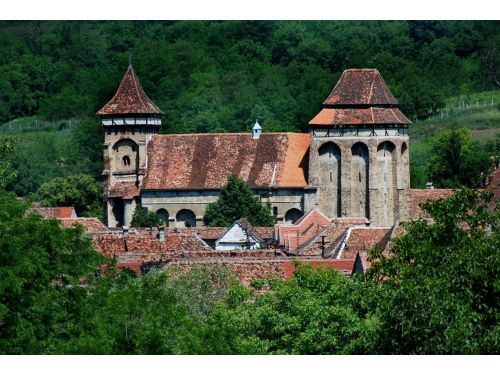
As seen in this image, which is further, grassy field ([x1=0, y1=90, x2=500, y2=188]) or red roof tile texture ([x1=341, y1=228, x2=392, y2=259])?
grassy field ([x1=0, y1=90, x2=500, y2=188])

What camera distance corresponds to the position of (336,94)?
88312mm

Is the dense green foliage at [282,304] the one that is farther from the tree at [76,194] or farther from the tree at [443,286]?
the tree at [76,194]

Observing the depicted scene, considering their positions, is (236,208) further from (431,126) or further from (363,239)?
(431,126)

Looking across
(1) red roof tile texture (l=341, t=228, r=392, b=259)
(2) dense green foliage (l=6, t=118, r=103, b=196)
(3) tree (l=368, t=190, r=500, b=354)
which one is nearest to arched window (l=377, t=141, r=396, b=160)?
(1) red roof tile texture (l=341, t=228, r=392, b=259)

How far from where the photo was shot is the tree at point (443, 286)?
3184cm

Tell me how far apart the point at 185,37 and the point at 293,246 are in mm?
90686

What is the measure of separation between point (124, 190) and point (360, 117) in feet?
37.8

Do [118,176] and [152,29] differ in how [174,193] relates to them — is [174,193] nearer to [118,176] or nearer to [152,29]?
[118,176]

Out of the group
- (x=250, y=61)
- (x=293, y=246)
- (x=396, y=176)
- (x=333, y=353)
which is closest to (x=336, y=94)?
(x=396, y=176)

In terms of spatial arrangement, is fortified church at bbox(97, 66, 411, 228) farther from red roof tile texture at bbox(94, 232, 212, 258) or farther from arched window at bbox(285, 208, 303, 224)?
red roof tile texture at bbox(94, 232, 212, 258)

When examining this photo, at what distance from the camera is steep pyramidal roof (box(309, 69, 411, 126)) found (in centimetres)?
8712

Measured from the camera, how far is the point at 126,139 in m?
Answer: 93.1

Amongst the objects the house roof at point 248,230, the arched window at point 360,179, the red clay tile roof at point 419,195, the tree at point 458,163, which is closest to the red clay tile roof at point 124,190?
the arched window at point 360,179

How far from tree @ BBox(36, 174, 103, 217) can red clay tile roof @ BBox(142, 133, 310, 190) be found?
7.81 meters
